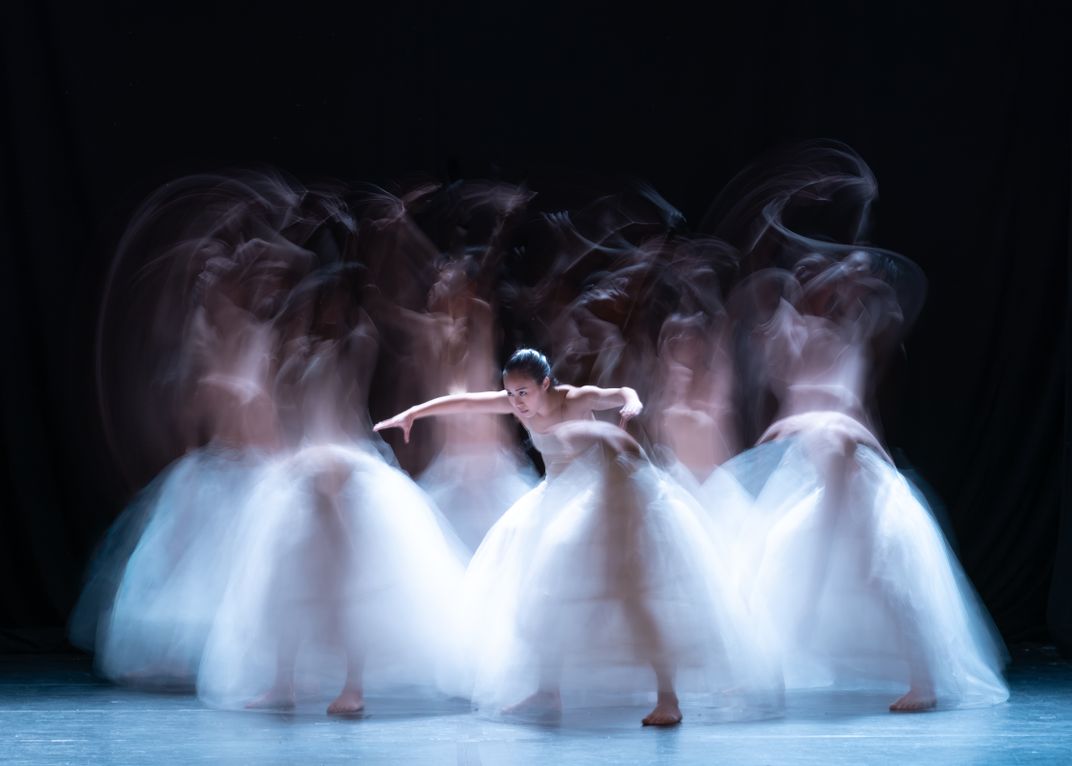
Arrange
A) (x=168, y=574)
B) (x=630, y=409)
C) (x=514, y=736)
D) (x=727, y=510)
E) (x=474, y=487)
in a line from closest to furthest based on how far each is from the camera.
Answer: (x=514, y=736) → (x=630, y=409) → (x=168, y=574) → (x=727, y=510) → (x=474, y=487)

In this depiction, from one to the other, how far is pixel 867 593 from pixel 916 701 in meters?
0.34

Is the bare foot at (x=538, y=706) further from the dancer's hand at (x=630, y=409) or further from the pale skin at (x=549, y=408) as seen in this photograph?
the dancer's hand at (x=630, y=409)

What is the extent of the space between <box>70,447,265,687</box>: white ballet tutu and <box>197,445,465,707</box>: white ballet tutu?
432 millimetres

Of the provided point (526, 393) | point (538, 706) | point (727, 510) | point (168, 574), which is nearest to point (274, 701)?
point (538, 706)

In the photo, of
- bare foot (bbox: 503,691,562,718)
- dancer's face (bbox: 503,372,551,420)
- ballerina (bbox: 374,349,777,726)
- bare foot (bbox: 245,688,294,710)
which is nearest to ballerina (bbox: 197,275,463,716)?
bare foot (bbox: 245,688,294,710)

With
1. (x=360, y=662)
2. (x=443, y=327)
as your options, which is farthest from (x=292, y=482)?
(x=443, y=327)

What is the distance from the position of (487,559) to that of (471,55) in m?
2.57

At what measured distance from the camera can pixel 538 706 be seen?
3406 mm

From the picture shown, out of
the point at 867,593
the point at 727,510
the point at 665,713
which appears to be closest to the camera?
the point at 665,713

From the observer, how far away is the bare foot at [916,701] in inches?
141

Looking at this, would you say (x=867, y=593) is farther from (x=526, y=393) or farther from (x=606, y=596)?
(x=526, y=393)

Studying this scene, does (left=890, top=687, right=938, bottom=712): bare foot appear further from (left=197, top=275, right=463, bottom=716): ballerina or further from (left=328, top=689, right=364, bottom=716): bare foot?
(left=328, top=689, right=364, bottom=716): bare foot

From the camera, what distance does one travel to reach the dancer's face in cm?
357

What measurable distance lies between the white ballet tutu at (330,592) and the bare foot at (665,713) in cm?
68
